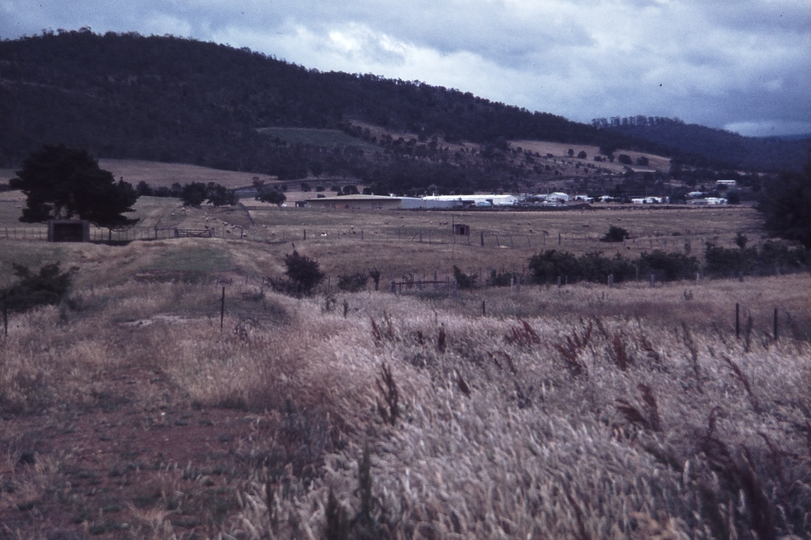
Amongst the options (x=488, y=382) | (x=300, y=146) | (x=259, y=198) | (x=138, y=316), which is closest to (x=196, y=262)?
(x=138, y=316)

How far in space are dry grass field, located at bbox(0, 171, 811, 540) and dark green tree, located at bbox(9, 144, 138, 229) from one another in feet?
134

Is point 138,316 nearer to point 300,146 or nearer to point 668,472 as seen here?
point 668,472

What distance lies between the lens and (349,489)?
5.02 meters

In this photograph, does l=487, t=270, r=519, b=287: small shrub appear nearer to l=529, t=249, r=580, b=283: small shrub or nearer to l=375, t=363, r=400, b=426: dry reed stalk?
l=529, t=249, r=580, b=283: small shrub

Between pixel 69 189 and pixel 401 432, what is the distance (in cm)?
5322

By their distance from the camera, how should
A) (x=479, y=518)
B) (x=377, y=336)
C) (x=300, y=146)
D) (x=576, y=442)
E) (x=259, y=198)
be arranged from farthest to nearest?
(x=300, y=146) < (x=259, y=198) < (x=377, y=336) < (x=576, y=442) < (x=479, y=518)

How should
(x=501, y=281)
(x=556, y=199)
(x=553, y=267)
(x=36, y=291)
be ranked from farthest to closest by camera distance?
1. (x=556, y=199)
2. (x=553, y=267)
3. (x=501, y=281)
4. (x=36, y=291)

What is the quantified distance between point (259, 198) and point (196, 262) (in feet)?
172

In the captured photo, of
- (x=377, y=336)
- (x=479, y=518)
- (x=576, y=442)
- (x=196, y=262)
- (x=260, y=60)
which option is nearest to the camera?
(x=479, y=518)

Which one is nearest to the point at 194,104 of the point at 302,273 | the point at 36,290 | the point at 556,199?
the point at 556,199

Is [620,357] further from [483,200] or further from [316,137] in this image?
[316,137]

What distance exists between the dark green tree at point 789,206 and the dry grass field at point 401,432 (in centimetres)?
2061

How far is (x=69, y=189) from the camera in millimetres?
52625

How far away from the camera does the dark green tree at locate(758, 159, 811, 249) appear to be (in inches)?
1314
